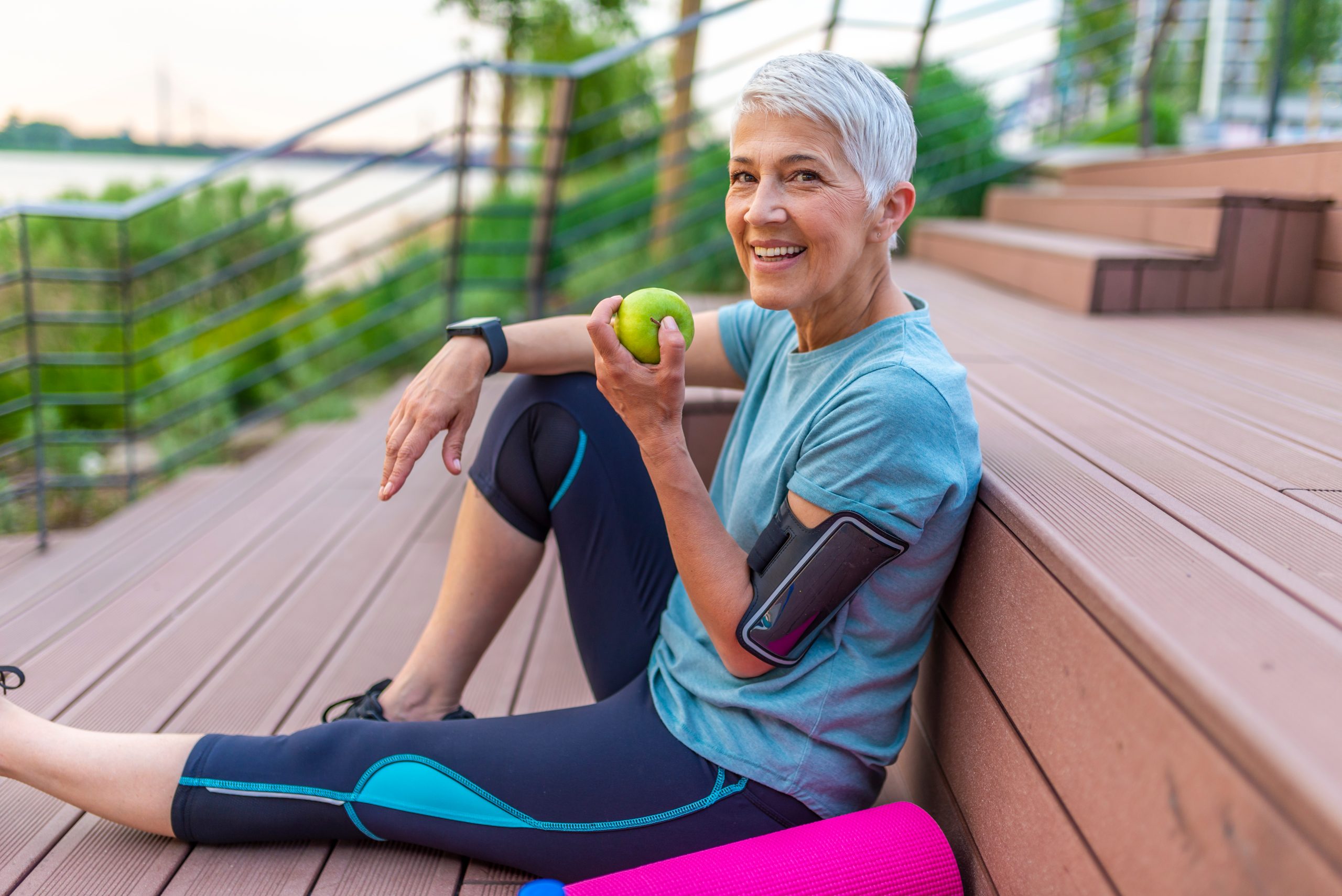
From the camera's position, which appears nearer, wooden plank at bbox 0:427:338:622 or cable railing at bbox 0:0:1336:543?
wooden plank at bbox 0:427:338:622

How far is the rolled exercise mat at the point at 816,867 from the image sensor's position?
3.36 ft

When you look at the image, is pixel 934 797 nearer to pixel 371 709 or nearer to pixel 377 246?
pixel 371 709

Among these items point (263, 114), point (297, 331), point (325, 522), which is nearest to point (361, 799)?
point (325, 522)

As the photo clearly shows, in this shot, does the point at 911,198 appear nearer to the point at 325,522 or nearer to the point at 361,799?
the point at 361,799

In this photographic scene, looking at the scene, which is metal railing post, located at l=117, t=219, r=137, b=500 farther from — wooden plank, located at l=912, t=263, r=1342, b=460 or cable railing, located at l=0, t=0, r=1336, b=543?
wooden plank, located at l=912, t=263, r=1342, b=460

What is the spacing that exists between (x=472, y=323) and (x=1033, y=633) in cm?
97

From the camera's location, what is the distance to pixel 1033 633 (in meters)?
0.91

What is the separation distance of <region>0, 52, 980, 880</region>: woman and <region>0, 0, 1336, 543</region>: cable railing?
171 cm

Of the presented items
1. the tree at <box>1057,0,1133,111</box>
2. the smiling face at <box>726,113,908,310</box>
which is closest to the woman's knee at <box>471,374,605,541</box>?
the smiling face at <box>726,113,908,310</box>

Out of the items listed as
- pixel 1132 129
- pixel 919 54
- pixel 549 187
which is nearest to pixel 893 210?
pixel 549 187

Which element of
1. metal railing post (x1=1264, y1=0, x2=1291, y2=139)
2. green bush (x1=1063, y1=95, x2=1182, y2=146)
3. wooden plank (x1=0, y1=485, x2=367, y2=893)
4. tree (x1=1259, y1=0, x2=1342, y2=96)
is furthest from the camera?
green bush (x1=1063, y1=95, x2=1182, y2=146)

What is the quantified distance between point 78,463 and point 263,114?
33.0 feet

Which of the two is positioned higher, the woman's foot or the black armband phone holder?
the black armband phone holder

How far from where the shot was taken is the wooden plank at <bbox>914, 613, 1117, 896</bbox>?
0.82 meters
